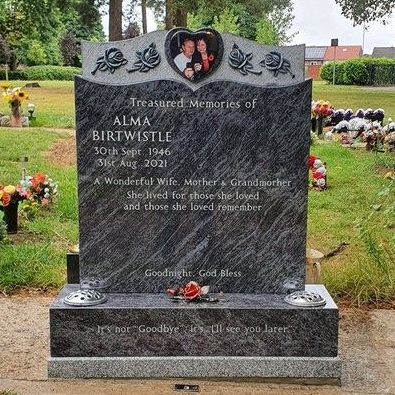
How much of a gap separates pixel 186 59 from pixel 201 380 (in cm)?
196

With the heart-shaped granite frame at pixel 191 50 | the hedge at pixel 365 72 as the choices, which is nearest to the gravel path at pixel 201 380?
the heart-shaped granite frame at pixel 191 50

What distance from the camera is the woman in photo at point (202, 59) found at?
4387mm

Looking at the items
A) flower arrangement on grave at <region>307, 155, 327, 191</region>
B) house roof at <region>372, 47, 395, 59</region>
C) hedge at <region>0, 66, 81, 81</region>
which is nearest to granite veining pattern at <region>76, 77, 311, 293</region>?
flower arrangement on grave at <region>307, 155, 327, 191</region>

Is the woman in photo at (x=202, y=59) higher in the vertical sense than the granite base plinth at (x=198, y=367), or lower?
higher

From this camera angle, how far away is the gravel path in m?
4.21

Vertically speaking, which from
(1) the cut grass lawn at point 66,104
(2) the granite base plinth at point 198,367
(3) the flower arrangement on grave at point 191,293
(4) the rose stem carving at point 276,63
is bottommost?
(2) the granite base plinth at point 198,367

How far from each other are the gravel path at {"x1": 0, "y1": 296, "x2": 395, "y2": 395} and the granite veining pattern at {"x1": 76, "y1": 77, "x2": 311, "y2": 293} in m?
0.62

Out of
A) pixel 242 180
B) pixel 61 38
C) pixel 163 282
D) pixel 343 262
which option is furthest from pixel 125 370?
pixel 61 38

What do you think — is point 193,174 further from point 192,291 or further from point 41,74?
point 41,74

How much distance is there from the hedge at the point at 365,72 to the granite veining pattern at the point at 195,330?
45.7 meters

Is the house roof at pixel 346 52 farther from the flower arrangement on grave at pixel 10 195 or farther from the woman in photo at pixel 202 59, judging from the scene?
the woman in photo at pixel 202 59

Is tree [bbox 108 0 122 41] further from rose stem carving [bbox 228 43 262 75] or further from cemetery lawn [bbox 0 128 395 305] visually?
rose stem carving [bbox 228 43 262 75]

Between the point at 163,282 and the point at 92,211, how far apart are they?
645mm

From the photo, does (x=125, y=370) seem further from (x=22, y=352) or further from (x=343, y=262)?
(x=343, y=262)
